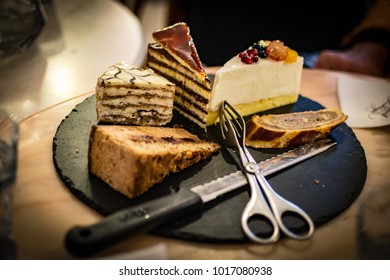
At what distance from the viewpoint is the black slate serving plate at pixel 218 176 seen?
1.39 metres

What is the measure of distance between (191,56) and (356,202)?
96 centimetres

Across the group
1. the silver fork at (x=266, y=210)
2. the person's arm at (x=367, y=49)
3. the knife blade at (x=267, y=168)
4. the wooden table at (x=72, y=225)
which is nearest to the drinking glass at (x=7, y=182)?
the wooden table at (x=72, y=225)

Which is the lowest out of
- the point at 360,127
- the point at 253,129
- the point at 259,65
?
the point at 360,127

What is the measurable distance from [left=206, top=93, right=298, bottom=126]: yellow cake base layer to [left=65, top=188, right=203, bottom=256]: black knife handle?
0.75 metres

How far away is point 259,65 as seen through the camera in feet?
7.02

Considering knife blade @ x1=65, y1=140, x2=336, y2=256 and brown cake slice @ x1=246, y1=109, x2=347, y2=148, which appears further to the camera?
brown cake slice @ x1=246, y1=109, x2=347, y2=148

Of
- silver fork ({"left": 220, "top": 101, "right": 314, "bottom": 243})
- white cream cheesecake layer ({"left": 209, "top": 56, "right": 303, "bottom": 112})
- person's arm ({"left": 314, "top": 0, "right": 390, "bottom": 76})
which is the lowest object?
person's arm ({"left": 314, "top": 0, "right": 390, "bottom": 76})

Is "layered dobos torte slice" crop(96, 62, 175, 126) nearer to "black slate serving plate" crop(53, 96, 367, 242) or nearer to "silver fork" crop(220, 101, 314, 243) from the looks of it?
"black slate serving plate" crop(53, 96, 367, 242)

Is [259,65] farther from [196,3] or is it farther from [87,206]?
[196,3]

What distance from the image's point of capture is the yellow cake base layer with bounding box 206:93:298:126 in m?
2.08

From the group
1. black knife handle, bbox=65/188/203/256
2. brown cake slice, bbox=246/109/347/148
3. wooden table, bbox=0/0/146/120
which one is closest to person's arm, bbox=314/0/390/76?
brown cake slice, bbox=246/109/347/148

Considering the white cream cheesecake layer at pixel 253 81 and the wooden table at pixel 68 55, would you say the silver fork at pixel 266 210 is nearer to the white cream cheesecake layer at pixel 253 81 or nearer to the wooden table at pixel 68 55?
the white cream cheesecake layer at pixel 253 81
